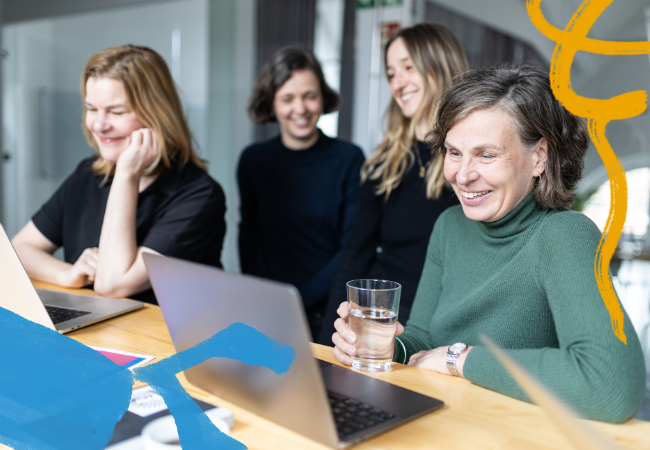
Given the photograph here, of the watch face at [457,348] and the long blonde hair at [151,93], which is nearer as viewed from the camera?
the watch face at [457,348]

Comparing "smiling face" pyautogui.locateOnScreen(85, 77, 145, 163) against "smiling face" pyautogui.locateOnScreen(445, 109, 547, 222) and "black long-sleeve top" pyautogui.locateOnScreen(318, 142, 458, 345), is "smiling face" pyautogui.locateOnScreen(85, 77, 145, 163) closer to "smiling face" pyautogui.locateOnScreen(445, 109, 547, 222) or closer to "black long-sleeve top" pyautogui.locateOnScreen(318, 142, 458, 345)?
"black long-sleeve top" pyautogui.locateOnScreen(318, 142, 458, 345)

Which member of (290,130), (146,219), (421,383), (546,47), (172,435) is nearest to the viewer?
(172,435)

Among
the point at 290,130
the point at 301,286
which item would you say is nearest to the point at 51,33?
the point at 290,130

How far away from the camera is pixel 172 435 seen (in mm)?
752

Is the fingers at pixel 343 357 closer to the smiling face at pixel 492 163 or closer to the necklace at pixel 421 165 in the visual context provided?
the smiling face at pixel 492 163

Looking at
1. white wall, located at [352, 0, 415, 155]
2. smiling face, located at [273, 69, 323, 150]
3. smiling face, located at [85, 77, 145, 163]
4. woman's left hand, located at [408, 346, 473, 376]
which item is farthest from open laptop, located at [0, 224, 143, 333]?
white wall, located at [352, 0, 415, 155]

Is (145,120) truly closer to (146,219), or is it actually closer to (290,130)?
(146,219)

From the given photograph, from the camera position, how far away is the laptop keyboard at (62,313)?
1.32 m

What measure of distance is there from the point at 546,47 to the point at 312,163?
1291 millimetres

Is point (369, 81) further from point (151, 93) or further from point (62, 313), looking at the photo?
point (62, 313)

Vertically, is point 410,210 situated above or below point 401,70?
below

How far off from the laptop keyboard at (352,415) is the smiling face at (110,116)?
1311 mm

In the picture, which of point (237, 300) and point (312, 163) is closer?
point (237, 300)

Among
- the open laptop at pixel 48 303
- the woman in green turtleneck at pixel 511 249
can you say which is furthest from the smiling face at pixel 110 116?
the woman in green turtleneck at pixel 511 249
